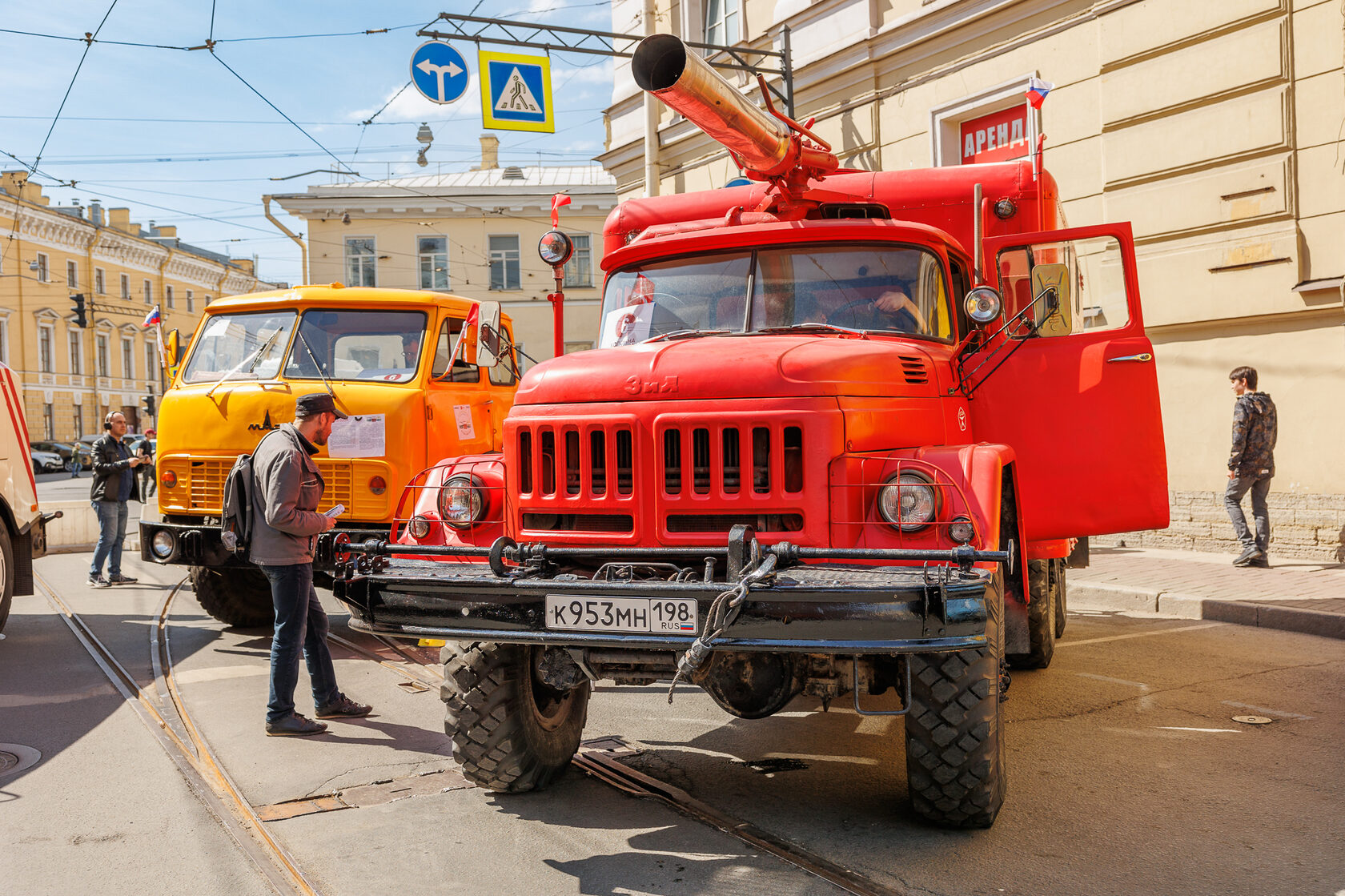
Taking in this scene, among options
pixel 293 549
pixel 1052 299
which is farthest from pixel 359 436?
pixel 1052 299

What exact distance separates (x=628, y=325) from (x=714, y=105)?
1.12 meters

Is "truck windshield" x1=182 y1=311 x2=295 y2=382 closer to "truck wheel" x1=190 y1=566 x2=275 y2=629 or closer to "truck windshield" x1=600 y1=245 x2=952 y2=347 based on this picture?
"truck wheel" x1=190 y1=566 x2=275 y2=629

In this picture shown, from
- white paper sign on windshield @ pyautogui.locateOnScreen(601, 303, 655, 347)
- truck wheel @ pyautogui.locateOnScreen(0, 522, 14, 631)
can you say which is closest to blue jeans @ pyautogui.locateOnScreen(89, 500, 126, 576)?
truck wheel @ pyautogui.locateOnScreen(0, 522, 14, 631)

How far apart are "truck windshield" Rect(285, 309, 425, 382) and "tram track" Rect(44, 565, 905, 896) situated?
83.7 inches

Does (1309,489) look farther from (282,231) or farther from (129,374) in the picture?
(129,374)

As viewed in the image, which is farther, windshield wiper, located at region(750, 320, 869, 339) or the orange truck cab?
the orange truck cab

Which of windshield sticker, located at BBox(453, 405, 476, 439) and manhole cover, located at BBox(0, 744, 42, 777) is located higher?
windshield sticker, located at BBox(453, 405, 476, 439)

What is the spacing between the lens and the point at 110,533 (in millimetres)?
11859

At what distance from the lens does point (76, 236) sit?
51562 millimetres

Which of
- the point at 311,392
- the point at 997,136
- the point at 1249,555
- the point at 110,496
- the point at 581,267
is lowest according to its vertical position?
the point at 1249,555

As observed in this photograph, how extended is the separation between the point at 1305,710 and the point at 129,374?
202ft

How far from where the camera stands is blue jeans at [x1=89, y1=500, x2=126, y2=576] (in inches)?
463

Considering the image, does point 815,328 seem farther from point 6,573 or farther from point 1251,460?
point 1251,460

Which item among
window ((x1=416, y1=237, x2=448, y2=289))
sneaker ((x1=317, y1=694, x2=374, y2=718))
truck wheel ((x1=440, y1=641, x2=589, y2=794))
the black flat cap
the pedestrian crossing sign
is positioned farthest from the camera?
window ((x1=416, y1=237, x2=448, y2=289))
